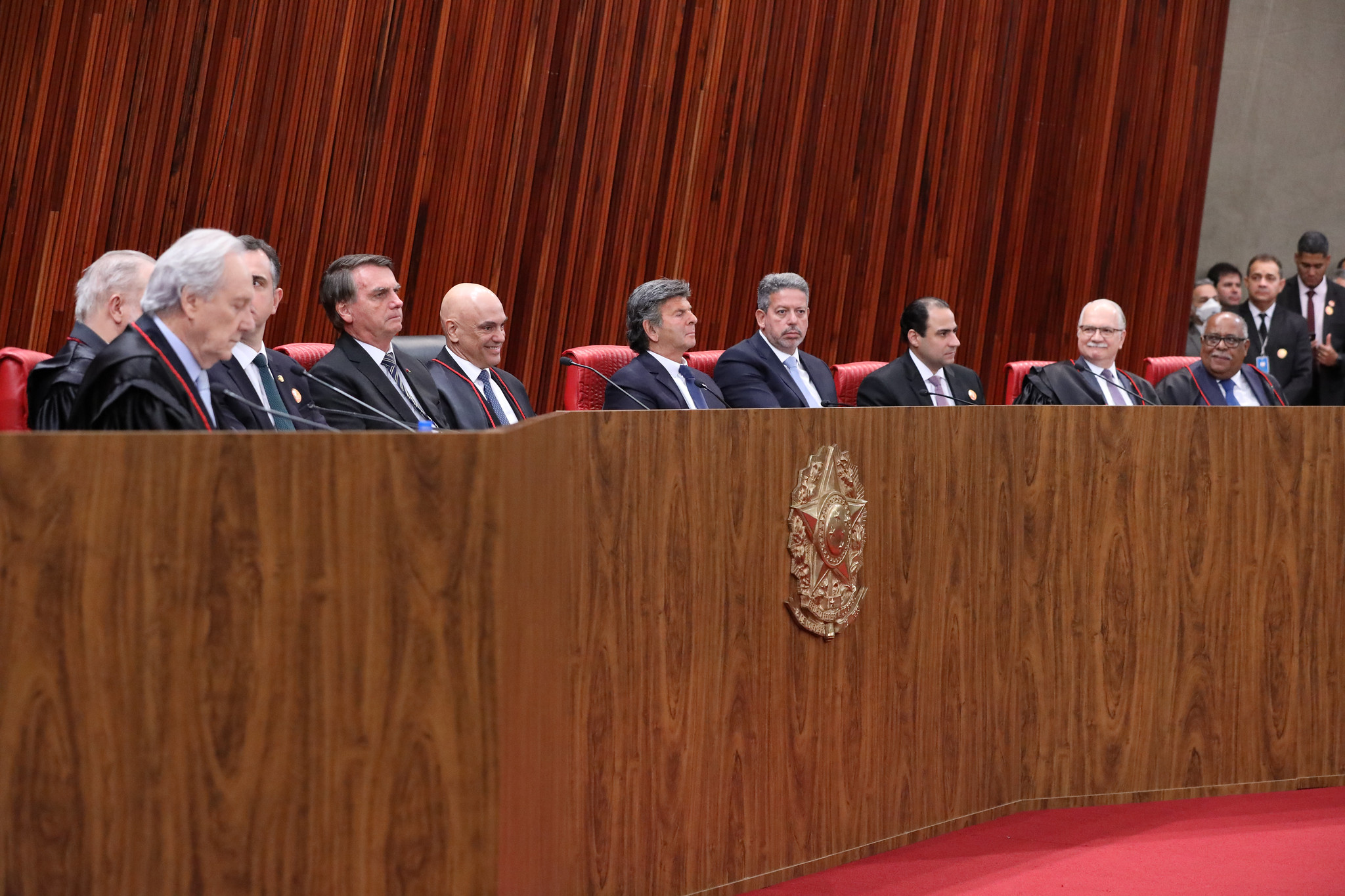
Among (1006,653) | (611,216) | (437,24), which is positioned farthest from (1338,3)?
(1006,653)

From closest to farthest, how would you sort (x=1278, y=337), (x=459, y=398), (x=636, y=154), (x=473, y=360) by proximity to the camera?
(x=459, y=398)
(x=473, y=360)
(x=636, y=154)
(x=1278, y=337)

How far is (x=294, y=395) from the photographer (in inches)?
109

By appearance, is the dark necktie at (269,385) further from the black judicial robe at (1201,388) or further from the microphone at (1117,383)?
the black judicial robe at (1201,388)

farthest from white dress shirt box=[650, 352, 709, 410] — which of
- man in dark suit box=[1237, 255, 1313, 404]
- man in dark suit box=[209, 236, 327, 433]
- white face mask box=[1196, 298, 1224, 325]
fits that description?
white face mask box=[1196, 298, 1224, 325]

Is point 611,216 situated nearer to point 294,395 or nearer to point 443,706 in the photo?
point 294,395

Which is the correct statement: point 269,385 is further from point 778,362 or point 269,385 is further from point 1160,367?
point 1160,367

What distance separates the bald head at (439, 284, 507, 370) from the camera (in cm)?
332

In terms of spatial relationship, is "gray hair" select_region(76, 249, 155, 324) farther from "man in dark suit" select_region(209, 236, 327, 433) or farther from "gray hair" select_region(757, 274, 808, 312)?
"gray hair" select_region(757, 274, 808, 312)

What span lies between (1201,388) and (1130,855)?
2.19 m

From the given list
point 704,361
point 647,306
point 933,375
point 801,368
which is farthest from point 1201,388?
point 647,306

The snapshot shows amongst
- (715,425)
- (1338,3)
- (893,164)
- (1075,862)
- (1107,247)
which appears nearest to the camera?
(715,425)

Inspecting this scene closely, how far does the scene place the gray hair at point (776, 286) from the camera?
12.9ft

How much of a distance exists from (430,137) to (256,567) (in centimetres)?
285

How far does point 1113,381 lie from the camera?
161 inches
